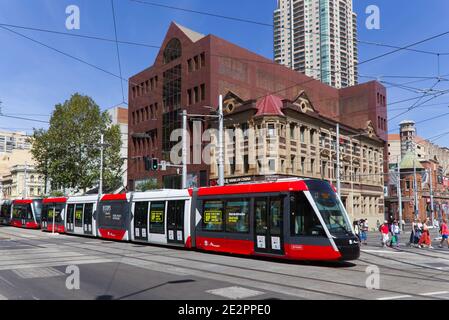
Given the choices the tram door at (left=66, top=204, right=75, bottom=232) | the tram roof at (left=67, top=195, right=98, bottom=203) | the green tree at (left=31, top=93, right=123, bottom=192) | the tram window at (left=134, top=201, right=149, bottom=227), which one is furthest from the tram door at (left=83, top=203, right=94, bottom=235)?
the green tree at (left=31, top=93, right=123, bottom=192)

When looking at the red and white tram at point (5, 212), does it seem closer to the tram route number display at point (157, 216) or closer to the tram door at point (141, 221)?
the tram door at point (141, 221)

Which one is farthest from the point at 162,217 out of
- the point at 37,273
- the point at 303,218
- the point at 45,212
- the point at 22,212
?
the point at 22,212

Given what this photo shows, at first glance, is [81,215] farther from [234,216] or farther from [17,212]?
[17,212]

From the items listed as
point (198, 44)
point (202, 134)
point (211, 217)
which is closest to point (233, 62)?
point (198, 44)

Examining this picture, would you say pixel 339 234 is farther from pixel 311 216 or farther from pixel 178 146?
pixel 178 146

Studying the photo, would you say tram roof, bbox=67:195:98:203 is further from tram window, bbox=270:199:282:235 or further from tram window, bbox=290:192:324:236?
tram window, bbox=290:192:324:236

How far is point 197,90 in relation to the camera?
47906 millimetres

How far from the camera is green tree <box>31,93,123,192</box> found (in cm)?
4869

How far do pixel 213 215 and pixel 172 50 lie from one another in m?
39.0

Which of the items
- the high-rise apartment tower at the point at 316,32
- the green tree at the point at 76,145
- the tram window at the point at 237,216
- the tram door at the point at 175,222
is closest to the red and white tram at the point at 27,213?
the green tree at the point at 76,145

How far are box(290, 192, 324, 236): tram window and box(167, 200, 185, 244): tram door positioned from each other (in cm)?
629

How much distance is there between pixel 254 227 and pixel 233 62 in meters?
35.1

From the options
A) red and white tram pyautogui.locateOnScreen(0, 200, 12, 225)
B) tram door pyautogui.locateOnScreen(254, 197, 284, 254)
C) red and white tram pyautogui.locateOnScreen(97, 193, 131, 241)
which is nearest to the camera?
tram door pyautogui.locateOnScreen(254, 197, 284, 254)

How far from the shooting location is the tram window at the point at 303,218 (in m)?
14.1
